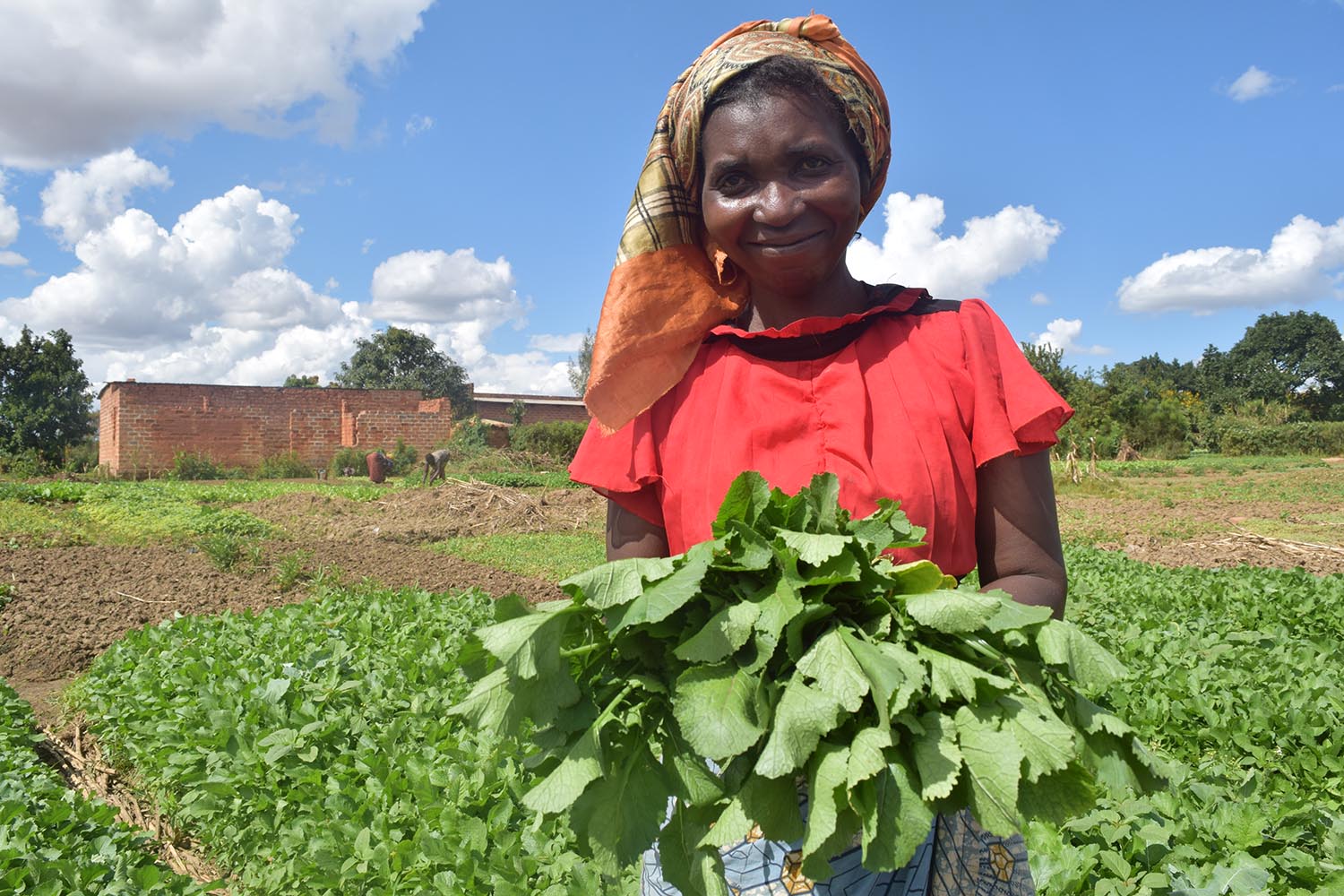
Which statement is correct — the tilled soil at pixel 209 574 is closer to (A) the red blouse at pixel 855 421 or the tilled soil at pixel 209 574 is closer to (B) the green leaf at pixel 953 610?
(A) the red blouse at pixel 855 421

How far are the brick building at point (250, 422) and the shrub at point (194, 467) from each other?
344mm

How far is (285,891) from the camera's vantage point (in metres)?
3.09

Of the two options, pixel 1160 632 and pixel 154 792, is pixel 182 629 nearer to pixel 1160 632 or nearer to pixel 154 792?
pixel 154 792

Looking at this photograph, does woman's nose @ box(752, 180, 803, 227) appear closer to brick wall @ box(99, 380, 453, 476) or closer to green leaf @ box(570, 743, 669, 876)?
green leaf @ box(570, 743, 669, 876)

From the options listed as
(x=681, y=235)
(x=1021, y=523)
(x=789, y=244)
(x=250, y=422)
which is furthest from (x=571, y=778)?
(x=250, y=422)

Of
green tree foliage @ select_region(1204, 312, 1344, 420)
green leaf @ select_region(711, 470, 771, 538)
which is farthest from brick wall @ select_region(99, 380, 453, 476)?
green tree foliage @ select_region(1204, 312, 1344, 420)

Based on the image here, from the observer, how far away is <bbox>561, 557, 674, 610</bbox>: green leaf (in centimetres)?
106

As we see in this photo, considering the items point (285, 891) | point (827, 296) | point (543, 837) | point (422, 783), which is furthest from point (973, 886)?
point (285, 891)

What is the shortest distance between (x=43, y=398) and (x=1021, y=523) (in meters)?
36.1

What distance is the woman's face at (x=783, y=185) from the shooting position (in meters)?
1.53

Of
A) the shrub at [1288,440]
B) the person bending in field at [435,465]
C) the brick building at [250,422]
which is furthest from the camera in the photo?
the shrub at [1288,440]

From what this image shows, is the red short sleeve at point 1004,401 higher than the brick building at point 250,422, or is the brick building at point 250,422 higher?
the brick building at point 250,422

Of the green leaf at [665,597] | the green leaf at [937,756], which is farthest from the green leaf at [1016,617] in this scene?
the green leaf at [665,597]

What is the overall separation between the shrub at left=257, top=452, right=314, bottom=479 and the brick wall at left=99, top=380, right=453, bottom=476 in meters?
0.67
